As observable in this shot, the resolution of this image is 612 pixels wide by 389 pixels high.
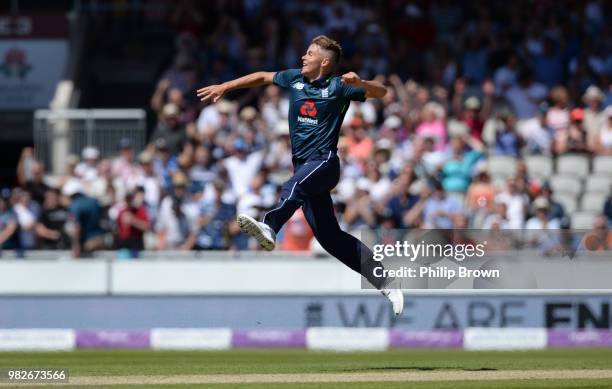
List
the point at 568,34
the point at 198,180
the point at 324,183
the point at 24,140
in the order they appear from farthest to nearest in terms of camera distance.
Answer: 1. the point at 24,140
2. the point at 568,34
3. the point at 198,180
4. the point at 324,183

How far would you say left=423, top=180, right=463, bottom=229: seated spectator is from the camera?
17578 mm

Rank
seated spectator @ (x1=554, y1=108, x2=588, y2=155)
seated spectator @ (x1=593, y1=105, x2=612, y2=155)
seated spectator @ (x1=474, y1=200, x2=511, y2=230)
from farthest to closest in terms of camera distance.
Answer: seated spectator @ (x1=554, y1=108, x2=588, y2=155), seated spectator @ (x1=593, y1=105, x2=612, y2=155), seated spectator @ (x1=474, y1=200, x2=511, y2=230)

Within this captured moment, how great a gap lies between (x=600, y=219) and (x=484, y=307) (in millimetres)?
1889

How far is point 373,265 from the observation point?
11.4 metres

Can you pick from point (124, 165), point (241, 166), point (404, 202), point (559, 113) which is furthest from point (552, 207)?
point (124, 165)

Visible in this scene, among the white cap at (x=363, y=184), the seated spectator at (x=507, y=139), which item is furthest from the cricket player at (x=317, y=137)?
the seated spectator at (x=507, y=139)

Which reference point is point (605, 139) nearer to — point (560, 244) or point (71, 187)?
point (560, 244)

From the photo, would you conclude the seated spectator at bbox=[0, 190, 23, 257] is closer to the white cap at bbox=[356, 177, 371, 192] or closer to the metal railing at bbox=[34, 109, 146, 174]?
the metal railing at bbox=[34, 109, 146, 174]

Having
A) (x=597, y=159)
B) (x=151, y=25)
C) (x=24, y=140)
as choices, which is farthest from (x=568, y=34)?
(x=24, y=140)

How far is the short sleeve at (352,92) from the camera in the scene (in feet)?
36.5

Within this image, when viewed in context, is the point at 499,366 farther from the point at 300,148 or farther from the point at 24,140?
the point at 24,140

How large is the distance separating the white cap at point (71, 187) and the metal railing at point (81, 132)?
1.38 meters

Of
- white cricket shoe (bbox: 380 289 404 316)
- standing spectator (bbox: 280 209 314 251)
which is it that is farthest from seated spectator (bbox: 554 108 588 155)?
white cricket shoe (bbox: 380 289 404 316)

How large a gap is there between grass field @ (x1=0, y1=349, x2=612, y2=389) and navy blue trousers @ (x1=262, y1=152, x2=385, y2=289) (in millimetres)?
914
